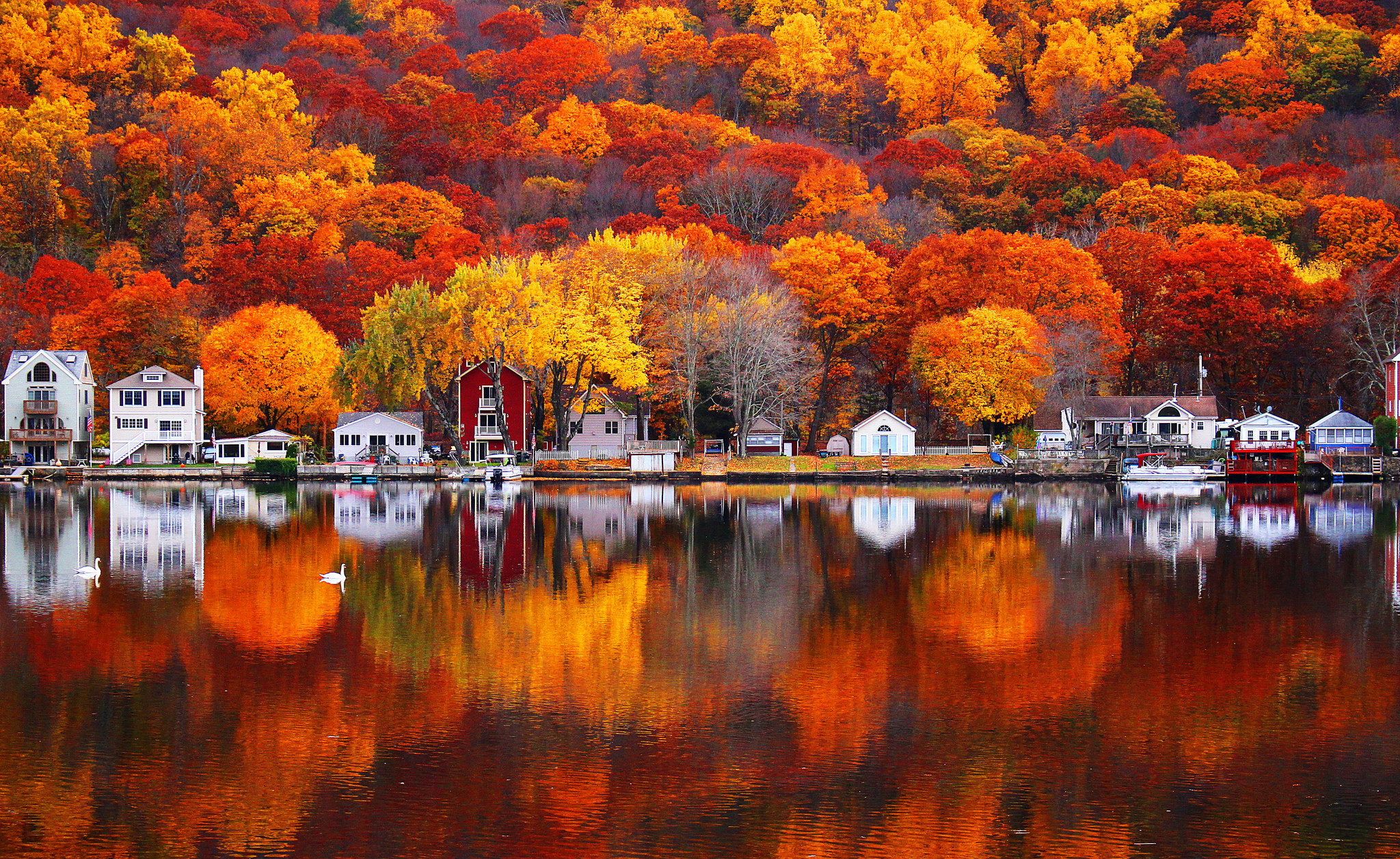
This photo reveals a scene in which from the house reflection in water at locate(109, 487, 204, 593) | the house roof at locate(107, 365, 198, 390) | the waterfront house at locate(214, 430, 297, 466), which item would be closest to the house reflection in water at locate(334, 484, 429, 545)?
the house reflection in water at locate(109, 487, 204, 593)

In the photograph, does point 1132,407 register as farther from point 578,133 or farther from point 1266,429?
Result: point 578,133

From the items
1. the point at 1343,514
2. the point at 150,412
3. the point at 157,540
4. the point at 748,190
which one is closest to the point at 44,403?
the point at 150,412

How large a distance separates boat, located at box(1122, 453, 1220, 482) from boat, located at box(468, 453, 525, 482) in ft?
104

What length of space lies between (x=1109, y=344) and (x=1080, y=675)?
54172mm

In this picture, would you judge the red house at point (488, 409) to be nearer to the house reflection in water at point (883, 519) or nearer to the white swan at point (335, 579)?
the house reflection in water at point (883, 519)

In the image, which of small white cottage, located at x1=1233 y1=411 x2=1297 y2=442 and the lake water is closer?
the lake water

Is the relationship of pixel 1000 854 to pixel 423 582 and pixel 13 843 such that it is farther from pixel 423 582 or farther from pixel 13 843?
pixel 423 582

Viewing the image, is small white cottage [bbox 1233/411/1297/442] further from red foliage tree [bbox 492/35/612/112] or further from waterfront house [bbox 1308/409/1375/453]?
red foliage tree [bbox 492/35/612/112]

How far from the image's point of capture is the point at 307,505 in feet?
172

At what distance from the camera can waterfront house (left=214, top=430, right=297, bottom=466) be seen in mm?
73438

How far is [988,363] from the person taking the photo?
69.0m

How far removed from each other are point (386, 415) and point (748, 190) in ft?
142

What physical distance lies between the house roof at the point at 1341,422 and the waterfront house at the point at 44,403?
68.6m

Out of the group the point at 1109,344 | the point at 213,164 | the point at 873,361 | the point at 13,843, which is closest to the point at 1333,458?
the point at 1109,344
